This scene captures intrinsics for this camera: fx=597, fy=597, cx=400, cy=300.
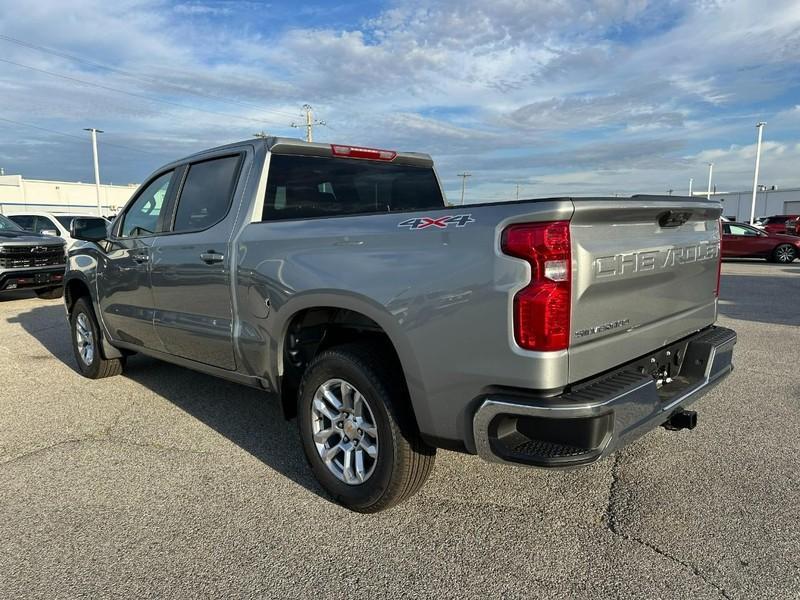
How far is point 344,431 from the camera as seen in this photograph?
3186mm

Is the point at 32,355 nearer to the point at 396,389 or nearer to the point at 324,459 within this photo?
the point at 324,459

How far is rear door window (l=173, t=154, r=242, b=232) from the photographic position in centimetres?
398

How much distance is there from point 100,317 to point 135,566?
3.29m

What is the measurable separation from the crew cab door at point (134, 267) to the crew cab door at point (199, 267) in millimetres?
170

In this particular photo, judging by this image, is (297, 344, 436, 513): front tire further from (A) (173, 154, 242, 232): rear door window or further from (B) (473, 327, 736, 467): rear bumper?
(A) (173, 154, 242, 232): rear door window

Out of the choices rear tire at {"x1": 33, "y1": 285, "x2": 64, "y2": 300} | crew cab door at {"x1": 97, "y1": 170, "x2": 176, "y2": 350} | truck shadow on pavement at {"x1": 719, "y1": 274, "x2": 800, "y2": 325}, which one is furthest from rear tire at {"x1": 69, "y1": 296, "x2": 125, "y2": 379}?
truck shadow on pavement at {"x1": 719, "y1": 274, "x2": 800, "y2": 325}

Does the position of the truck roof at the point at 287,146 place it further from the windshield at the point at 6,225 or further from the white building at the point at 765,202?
the white building at the point at 765,202

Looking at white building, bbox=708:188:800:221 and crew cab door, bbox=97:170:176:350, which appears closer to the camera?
crew cab door, bbox=97:170:176:350

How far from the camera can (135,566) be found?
8.97 feet

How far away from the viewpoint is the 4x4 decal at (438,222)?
8.20 feet

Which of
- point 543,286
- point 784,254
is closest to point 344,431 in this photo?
point 543,286

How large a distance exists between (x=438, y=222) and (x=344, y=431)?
4.20ft

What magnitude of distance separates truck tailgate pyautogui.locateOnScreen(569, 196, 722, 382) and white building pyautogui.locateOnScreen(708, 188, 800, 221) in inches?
2835

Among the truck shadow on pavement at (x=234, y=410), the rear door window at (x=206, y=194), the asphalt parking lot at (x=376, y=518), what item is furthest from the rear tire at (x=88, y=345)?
the rear door window at (x=206, y=194)
